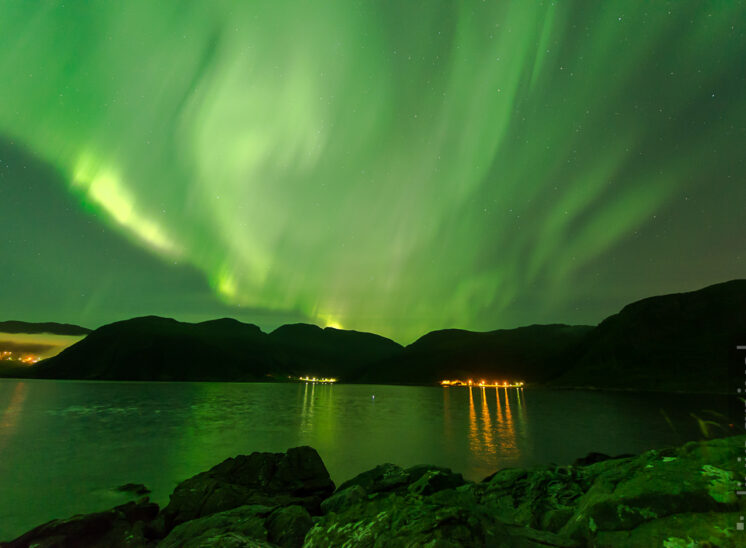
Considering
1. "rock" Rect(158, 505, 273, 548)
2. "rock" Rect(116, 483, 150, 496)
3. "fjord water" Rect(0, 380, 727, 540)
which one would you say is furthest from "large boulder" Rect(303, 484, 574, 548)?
"rock" Rect(116, 483, 150, 496)

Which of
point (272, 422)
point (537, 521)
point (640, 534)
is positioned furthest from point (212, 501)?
point (272, 422)

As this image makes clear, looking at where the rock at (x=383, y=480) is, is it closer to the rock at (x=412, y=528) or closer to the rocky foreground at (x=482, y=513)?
the rocky foreground at (x=482, y=513)

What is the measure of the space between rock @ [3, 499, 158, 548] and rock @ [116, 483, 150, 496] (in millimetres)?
12994

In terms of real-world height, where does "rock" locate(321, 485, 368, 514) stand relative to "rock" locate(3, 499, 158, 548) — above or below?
above

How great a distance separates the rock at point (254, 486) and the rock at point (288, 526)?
487 centimetres

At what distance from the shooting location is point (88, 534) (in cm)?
1602

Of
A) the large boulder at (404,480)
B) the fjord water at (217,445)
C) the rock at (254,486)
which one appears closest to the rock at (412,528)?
the large boulder at (404,480)

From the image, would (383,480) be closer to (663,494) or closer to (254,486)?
(254,486)

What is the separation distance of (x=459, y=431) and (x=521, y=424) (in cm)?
1774

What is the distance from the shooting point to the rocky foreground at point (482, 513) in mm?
9977

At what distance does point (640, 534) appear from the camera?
10.2 metres

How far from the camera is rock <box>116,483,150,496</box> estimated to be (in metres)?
28.5

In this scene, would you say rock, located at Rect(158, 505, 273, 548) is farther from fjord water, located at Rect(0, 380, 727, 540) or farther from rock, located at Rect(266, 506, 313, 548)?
fjord water, located at Rect(0, 380, 727, 540)

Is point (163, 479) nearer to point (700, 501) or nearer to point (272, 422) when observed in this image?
point (700, 501)
